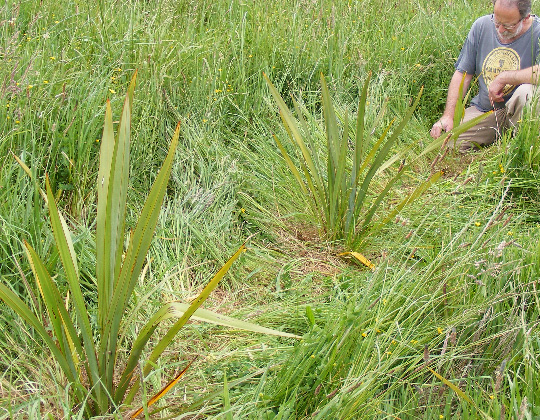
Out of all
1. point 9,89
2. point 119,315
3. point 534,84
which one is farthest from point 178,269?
point 534,84

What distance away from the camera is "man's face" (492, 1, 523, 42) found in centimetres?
303

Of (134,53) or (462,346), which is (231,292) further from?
(134,53)

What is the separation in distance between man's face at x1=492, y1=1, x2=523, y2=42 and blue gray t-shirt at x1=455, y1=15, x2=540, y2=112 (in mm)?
54

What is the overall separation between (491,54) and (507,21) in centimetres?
25

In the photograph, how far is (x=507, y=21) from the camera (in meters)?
3.07

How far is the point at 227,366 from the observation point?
1517 mm

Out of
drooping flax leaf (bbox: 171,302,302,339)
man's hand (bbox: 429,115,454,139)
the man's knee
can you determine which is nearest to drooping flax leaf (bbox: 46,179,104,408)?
drooping flax leaf (bbox: 171,302,302,339)

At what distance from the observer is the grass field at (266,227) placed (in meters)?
1.38

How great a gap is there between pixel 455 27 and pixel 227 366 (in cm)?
342

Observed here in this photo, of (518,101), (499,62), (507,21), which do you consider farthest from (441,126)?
(507,21)

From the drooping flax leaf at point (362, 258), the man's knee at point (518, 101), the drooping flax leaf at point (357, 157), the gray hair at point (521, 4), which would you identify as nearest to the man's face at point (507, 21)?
the gray hair at point (521, 4)

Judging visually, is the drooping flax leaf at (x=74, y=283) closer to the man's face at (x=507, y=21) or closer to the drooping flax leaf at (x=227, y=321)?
the drooping flax leaf at (x=227, y=321)

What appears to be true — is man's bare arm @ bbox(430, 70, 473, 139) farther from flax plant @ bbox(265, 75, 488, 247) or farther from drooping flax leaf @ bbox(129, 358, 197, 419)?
drooping flax leaf @ bbox(129, 358, 197, 419)

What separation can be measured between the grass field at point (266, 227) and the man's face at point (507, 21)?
1.95 ft
